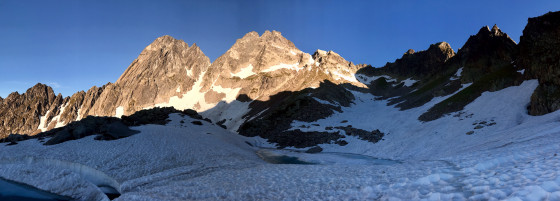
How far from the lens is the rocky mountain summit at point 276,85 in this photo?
56244mm

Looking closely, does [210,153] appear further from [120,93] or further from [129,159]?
[120,93]

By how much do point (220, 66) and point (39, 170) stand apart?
507 feet

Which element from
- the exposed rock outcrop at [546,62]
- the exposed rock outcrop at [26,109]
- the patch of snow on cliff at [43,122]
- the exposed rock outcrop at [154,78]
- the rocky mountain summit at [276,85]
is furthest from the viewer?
the patch of snow on cliff at [43,122]

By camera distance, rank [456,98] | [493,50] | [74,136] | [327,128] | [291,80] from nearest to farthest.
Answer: [74,136] < [456,98] < [327,128] < [493,50] < [291,80]

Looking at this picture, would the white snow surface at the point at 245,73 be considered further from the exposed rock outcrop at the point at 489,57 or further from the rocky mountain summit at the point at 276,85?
the exposed rock outcrop at the point at 489,57

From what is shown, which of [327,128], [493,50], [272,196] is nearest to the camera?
[272,196]

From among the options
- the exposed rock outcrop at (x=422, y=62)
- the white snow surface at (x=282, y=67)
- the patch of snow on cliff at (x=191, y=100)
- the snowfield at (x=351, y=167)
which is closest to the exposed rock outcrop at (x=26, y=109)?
the patch of snow on cliff at (x=191, y=100)

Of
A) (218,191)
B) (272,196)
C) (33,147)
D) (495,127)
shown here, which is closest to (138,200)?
(218,191)

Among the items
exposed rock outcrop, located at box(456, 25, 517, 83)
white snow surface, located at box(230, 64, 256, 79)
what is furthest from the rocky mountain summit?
white snow surface, located at box(230, 64, 256, 79)

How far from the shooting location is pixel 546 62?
33.4 metres

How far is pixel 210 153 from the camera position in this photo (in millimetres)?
30312

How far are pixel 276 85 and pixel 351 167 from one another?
116286 mm

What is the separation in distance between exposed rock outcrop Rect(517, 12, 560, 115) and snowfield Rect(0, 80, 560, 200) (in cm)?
294

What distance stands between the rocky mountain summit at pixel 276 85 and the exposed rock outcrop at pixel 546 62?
46 centimetres
